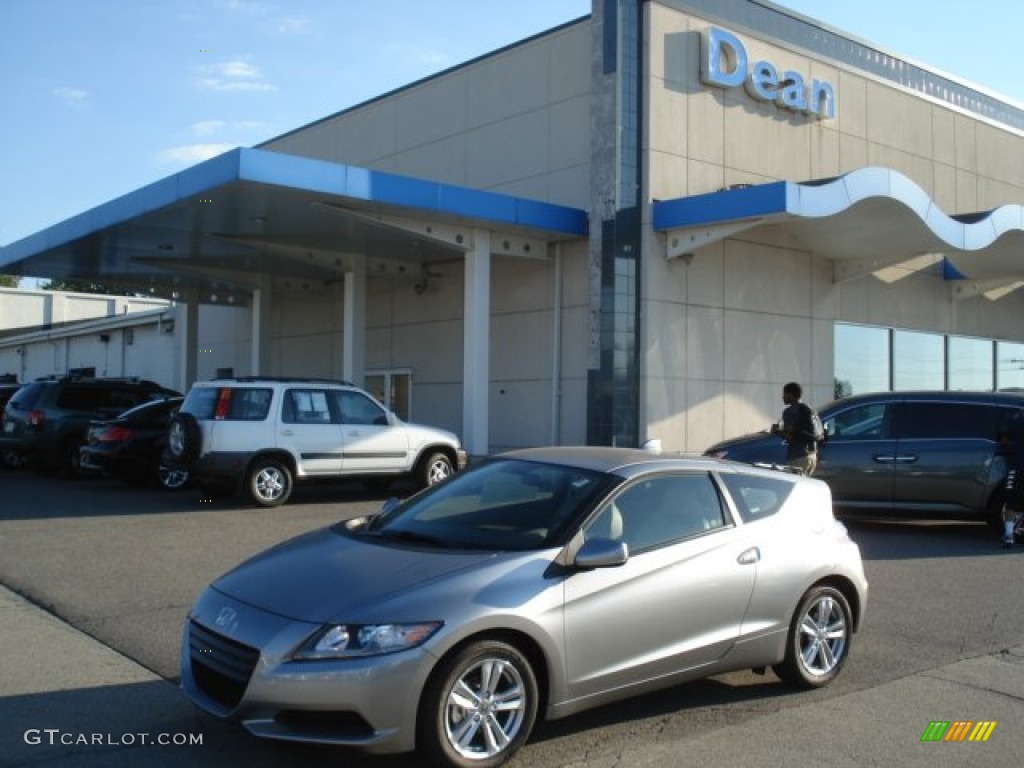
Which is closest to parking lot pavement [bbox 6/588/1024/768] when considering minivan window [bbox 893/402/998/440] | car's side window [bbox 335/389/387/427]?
minivan window [bbox 893/402/998/440]

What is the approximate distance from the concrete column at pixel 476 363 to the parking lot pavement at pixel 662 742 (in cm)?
1261

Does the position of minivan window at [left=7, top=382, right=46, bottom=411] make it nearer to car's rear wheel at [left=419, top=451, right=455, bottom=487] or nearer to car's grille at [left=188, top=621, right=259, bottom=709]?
car's rear wheel at [left=419, top=451, right=455, bottom=487]

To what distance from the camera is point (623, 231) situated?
19078 millimetres

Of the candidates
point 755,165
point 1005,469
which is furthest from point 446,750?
point 755,165

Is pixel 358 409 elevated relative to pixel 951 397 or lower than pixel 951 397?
lower

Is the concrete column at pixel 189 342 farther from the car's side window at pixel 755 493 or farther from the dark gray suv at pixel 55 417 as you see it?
the car's side window at pixel 755 493

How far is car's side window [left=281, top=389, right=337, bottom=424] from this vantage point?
46.2 ft

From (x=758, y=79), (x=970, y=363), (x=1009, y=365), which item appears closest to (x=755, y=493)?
(x=758, y=79)

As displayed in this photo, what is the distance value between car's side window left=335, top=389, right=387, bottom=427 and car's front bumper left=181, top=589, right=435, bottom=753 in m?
10.4

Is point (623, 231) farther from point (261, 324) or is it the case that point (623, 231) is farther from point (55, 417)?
point (261, 324)

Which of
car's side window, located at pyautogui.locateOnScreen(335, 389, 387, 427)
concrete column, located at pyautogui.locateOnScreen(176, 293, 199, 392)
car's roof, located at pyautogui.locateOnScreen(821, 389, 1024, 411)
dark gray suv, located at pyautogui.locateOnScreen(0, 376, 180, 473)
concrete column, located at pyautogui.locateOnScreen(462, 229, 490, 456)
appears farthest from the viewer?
concrete column, located at pyautogui.locateOnScreen(176, 293, 199, 392)

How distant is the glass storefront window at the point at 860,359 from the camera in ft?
75.7

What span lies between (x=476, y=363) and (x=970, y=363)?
630 inches

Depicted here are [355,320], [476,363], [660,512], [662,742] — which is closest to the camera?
[662,742]
